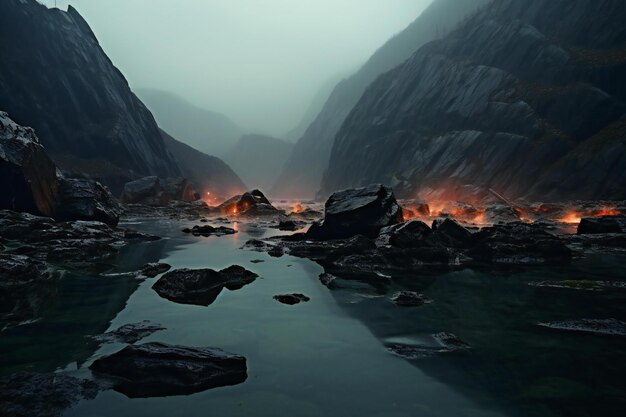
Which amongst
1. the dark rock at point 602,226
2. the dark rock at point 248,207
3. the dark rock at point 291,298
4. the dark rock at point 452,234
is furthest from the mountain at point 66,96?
the dark rock at point 602,226

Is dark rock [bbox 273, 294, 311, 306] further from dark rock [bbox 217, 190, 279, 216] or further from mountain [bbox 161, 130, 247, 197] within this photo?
mountain [bbox 161, 130, 247, 197]

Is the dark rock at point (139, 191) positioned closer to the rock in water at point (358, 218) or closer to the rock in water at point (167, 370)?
the rock in water at point (358, 218)

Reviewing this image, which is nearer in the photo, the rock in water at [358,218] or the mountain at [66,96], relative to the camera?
the rock in water at [358,218]

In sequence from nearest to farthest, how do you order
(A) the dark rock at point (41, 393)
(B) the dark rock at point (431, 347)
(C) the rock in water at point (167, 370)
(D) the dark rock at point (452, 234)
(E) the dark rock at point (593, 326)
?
(A) the dark rock at point (41, 393) < (C) the rock in water at point (167, 370) < (B) the dark rock at point (431, 347) < (E) the dark rock at point (593, 326) < (D) the dark rock at point (452, 234)

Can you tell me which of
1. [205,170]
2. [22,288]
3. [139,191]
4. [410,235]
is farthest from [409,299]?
[205,170]

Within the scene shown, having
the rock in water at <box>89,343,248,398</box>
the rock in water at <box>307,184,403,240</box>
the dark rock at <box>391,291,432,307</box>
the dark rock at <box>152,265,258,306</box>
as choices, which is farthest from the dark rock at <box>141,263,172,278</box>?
the rock in water at <box>307,184,403,240</box>

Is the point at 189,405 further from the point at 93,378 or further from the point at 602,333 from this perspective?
the point at 602,333

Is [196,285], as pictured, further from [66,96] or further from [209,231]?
[66,96]
